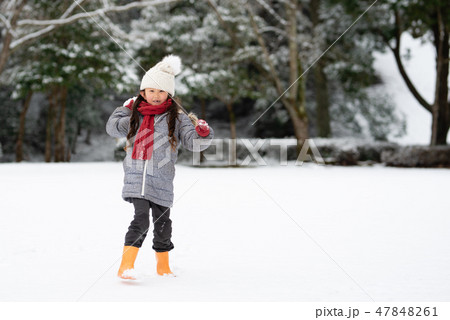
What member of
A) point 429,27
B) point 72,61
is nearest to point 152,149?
point 72,61

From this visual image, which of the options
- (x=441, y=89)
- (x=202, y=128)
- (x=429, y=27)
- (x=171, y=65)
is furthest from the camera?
(x=441, y=89)

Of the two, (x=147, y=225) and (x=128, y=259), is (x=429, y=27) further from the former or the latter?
(x=128, y=259)

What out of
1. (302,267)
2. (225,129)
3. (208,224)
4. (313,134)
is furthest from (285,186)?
(225,129)

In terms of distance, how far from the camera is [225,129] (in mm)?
24688

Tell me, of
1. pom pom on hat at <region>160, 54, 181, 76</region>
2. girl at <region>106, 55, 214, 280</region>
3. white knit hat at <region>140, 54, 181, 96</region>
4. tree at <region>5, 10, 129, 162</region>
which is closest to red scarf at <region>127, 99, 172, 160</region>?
girl at <region>106, 55, 214, 280</region>

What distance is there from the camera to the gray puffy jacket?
3.08 m

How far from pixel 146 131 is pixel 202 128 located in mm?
373

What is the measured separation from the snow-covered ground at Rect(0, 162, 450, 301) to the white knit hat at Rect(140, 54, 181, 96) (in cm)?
124

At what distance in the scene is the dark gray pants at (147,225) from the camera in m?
3.09

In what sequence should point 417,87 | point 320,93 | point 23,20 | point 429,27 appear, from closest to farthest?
point 23,20, point 429,27, point 320,93, point 417,87

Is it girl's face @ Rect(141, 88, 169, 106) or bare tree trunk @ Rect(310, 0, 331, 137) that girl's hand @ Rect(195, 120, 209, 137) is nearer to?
girl's face @ Rect(141, 88, 169, 106)

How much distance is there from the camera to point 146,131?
3111 mm

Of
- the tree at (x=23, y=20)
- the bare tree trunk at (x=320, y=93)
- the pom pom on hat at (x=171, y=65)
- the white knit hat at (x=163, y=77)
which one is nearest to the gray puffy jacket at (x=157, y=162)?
the white knit hat at (x=163, y=77)

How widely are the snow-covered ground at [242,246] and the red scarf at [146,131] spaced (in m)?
0.80
